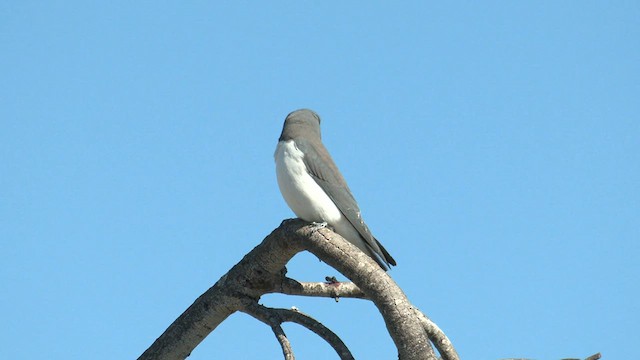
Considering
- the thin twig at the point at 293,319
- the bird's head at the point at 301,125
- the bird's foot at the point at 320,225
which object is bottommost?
the thin twig at the point at 293,319

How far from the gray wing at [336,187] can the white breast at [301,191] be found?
1.9 inches

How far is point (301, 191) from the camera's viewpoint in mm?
7461

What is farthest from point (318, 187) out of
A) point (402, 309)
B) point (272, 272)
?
point (402, 309)

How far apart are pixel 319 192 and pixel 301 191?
0.16 m

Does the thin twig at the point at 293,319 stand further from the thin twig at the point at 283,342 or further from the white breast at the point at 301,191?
the white breast at the point at 301,191

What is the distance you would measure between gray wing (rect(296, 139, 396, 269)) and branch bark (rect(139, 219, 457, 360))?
0.41 m

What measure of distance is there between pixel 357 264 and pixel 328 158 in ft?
5.18

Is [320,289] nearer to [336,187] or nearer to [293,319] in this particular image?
[293,319]

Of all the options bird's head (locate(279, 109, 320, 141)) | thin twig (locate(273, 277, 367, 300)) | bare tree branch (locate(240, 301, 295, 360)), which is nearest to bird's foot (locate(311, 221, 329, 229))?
thin twig (locate(273, 277, 367, 300))

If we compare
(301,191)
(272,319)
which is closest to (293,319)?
(272,319)

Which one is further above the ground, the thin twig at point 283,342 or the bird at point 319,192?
the bird at point 319,192

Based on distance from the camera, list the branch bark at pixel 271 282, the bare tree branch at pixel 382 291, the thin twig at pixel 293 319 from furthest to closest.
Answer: the thin twig at pixel 293 319 < the branch bark at pixel 271 282 < the bare tree branch at pixel 382 291

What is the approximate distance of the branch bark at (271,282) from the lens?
6.57 metres

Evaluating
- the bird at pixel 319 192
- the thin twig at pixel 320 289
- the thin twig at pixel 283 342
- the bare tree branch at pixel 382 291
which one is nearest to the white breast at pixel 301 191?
the bird at pixel 319 192
